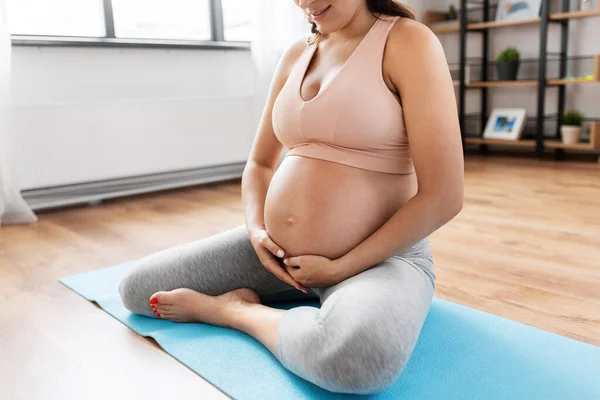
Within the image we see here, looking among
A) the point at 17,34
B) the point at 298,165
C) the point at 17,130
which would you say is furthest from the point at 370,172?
the point at 17,34

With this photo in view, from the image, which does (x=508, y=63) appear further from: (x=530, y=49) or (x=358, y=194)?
(x=358, y=194)

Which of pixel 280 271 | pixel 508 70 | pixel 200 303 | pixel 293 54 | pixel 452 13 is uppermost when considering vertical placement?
pixel 452 13

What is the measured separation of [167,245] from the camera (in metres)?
2.02

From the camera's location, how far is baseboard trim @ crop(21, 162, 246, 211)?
2693 millimetres

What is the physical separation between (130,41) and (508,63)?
244 centimetres

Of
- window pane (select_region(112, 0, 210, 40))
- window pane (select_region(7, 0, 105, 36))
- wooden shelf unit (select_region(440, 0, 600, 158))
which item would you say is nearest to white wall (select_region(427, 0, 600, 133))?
wooden shelf unit (select_region(440, 0, 600, 158))

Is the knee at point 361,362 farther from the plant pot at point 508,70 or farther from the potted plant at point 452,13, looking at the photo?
the potted plant at point 452,13

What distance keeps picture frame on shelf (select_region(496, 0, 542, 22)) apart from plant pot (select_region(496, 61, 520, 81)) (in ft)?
0.97

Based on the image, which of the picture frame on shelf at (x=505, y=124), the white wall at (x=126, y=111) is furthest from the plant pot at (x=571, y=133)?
the white wall at (x=126, y=111)

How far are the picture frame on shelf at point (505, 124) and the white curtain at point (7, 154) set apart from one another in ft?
9.79

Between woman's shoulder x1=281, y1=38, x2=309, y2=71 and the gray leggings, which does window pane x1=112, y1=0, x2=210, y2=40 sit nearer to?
woman's shoulder x1=281, y1=38, x2=309, y2=71

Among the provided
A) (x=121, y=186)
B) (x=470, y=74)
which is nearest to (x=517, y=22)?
(x=470, y=74)

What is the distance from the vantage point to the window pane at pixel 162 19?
9.96 ft

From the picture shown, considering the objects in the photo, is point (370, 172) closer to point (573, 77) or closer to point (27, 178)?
point (27, 178)
